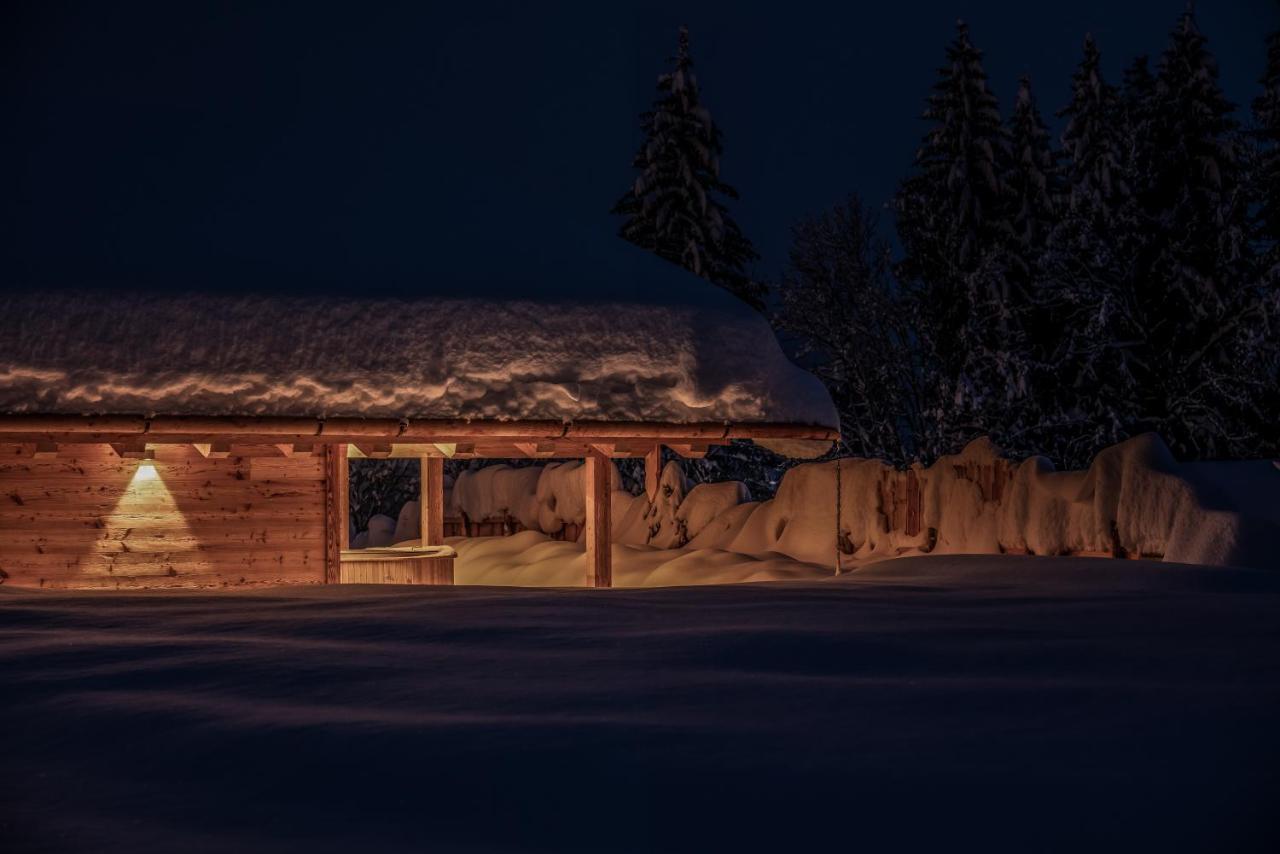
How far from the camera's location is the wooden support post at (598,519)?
12.9 metres

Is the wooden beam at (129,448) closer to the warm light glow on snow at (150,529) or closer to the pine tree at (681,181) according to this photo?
the warm light glow on snow at (150,529)

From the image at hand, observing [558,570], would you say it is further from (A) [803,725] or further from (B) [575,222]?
(A) [803,725]

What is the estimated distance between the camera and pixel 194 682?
5.17 meters

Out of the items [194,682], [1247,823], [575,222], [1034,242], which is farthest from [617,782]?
[1034,242]

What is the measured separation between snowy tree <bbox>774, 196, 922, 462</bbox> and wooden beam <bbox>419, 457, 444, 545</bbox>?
11.0 meters

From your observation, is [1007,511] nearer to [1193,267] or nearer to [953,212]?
[1193,267]

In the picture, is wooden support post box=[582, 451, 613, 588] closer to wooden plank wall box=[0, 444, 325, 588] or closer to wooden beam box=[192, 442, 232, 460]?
wooden plank wall box=[0, 444, 325, 588]

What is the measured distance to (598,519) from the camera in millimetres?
13023

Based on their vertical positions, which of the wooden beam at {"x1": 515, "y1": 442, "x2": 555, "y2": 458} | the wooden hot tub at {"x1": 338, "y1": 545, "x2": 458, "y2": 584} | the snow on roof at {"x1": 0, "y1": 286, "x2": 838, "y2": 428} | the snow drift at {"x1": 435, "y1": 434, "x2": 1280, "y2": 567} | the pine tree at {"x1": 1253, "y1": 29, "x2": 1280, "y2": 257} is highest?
the pine tree at {"x1": 1253, "y1": 29, "x2": 1280, "y2": 257}

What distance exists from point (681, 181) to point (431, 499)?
13.7m

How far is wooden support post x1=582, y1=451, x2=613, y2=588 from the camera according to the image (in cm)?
1295

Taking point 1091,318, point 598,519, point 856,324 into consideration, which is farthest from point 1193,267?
point 598,519

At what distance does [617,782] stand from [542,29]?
14.4 meters

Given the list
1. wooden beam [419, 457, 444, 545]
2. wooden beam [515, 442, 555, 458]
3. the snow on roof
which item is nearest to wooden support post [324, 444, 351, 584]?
the snow on roof
